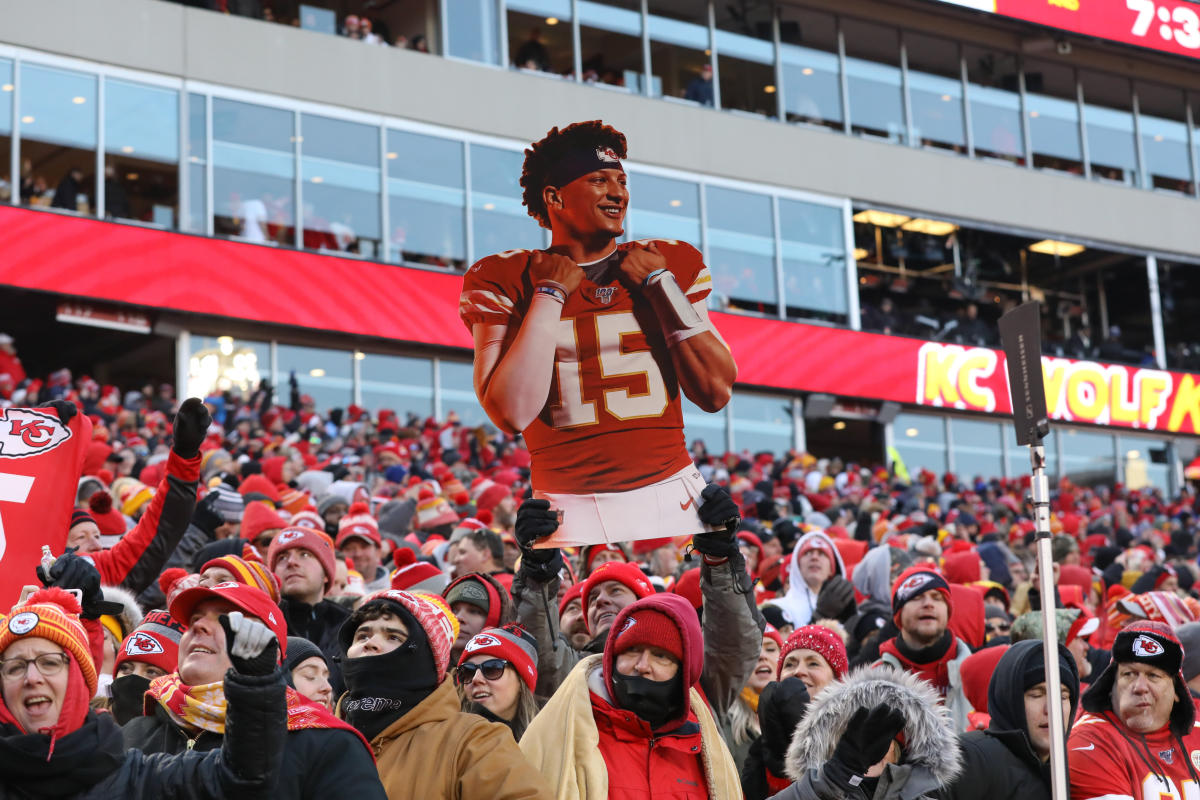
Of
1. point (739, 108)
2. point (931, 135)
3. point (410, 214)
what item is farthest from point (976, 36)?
point (410, 214)

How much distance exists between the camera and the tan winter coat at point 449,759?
4.19 metres

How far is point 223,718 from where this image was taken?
408cm

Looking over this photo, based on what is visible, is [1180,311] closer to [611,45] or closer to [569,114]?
[611,45]

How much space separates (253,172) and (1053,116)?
16800 mm

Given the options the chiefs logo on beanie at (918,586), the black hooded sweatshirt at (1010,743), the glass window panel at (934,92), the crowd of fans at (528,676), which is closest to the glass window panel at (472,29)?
the glass window panel at (934,92)

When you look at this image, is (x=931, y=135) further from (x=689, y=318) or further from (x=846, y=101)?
(x=689, y=318)

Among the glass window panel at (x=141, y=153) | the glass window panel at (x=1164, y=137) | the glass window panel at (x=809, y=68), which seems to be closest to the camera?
the glass window panel at (x=141, y=153)

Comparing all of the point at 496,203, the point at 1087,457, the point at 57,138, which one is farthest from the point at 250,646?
the point at 1087,457

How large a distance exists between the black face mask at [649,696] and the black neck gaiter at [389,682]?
2.01 ft

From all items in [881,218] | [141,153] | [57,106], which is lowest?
[141,153]

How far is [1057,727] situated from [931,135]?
2758 cm

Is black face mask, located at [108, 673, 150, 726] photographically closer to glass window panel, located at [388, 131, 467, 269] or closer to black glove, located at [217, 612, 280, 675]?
black glove, located at [217, 612, 280, 675]

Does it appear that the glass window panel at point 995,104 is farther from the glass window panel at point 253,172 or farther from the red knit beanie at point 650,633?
the red knit beanie at point 650,633

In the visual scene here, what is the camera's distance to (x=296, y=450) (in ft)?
47.2
